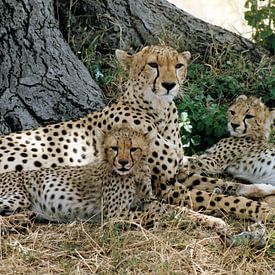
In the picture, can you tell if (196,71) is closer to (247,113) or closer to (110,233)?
(247,113)

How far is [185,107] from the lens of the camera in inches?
272

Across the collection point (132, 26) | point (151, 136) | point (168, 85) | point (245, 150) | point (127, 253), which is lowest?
point (127, 253)

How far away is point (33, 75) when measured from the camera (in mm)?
6434

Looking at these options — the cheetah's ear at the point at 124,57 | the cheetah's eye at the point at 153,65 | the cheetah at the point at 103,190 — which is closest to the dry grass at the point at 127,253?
the cheetah at the point at 103,190

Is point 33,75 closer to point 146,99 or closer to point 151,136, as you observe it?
point 146,99

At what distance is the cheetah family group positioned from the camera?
522 cm

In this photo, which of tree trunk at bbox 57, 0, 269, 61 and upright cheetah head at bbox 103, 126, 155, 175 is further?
tree trunk at bbox 57, 0, 269, 61

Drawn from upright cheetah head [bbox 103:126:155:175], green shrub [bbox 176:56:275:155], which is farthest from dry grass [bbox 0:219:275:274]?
green shrub [bbox 176:56:275:155]

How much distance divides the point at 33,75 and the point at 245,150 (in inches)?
59.5

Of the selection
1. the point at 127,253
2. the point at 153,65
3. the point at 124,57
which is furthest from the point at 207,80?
the point at 127,253

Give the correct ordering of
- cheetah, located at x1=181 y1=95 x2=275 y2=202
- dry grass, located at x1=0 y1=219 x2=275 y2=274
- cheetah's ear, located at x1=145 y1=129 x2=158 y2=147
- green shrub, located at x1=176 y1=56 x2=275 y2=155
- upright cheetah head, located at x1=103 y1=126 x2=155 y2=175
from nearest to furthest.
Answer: dry grass, located at x1=0 y1=219 x2=275 y2=274, upright cheetah head, located at x1=103 y1=126 x2=155 y2=175, cheetah's ear, located at x1=145 y1=129 x2=158 y2=147, cheetah, located at x1=181 y1=95 x2=275 y2=202, green shrub, located at x1=176 y1=56 x2=275 y2=155

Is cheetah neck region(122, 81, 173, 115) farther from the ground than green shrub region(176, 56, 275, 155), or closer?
farther from the ground

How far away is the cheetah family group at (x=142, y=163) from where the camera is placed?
5223 mm

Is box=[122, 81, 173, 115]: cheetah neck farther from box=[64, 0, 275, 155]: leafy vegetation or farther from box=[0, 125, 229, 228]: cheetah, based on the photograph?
box=[64, 0, 275, 155]: leafy vegetation
